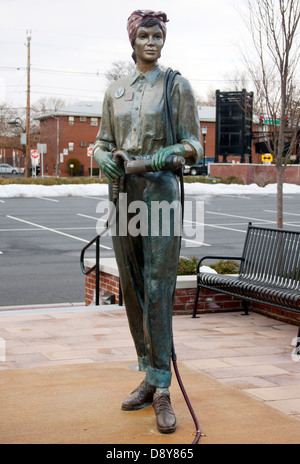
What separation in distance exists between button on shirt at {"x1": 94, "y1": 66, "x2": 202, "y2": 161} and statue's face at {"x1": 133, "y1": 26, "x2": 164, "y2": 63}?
11cm

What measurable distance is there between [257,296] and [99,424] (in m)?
3.47

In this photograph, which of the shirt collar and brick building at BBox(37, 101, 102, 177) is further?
brick building at BBox(37, 101, 102, 177)

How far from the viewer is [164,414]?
13.4 ft

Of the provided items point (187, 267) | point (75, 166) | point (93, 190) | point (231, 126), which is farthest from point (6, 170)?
point (187, 267)

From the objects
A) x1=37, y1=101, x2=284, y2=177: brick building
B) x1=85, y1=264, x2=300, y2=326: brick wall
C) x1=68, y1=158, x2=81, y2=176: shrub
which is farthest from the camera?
x1=37, y1=101, x2=284, y2=177: brick building

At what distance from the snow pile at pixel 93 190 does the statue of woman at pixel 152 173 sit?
28.7 meters

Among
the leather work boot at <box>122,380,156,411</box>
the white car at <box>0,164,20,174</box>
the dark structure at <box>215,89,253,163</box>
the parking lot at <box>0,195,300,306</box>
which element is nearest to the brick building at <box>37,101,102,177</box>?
the white car at <box>0,164,20,174</box>

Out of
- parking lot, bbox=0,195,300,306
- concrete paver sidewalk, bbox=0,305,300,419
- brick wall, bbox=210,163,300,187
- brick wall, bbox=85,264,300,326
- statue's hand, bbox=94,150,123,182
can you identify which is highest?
statue's hand, bbox=94,150,123,182

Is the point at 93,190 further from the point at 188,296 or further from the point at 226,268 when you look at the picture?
the point at 188,296

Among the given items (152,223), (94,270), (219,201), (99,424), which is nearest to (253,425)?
(99,424)

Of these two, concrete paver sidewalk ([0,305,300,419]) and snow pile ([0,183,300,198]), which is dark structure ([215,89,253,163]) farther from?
concrete paver sidewalk ([0,305,300,419])

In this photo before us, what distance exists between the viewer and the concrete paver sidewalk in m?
5.37

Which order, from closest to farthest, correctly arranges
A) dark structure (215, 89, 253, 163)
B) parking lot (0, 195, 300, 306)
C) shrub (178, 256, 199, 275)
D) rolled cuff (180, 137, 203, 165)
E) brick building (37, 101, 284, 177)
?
rolled cuff (180, 137, 203, 165), shrub (178, 256, 199, 275), parking lot (0, 195, 300, 306), dark structure (215, 89, 253, 163), brick building (37, 101, 284, 177)

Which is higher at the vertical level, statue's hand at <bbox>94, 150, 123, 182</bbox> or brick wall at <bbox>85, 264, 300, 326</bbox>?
statue's hand at <bbox>94, 150, 123, 182</bbox>
